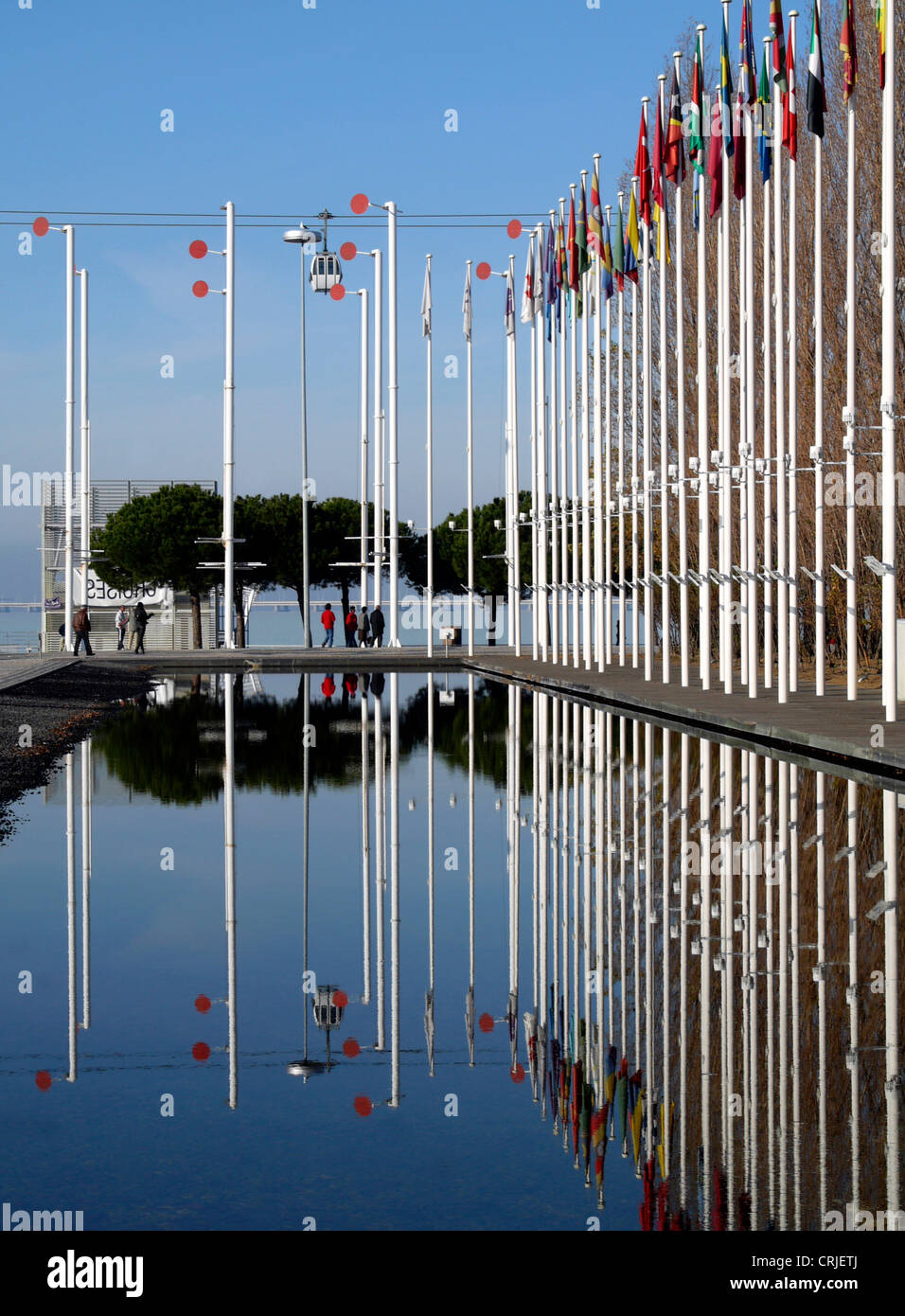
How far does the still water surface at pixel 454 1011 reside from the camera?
17.2 feet

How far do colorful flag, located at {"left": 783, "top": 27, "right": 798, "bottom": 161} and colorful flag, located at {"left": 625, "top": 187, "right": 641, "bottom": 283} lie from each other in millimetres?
7133

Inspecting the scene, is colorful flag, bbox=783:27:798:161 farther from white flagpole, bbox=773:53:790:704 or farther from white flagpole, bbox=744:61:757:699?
white flagpole, bbox=744:61:757:699

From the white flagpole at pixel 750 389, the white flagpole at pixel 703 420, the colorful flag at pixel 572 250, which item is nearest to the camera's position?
the white flagpole at pixel 750 389

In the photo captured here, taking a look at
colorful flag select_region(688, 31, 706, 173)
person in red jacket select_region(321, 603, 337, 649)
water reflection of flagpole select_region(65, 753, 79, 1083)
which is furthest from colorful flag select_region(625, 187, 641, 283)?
→ person in red jacket select_region(321, 603, 337, 649)

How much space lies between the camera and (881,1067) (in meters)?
6.41

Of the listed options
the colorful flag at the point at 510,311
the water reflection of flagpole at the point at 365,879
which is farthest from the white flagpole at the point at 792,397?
the colorful flag at the point at 510,311

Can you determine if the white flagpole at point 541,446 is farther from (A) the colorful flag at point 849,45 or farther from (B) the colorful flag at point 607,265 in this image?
(A) the colorful flag at point 849,45

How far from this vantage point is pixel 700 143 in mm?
28500

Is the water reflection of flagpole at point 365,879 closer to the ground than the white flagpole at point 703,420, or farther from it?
closer to the ground

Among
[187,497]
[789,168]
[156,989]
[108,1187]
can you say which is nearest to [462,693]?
[789,168]

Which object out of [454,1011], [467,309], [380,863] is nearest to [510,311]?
[467,309]

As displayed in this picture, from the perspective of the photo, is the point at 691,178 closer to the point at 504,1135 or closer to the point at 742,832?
the point at 742,832

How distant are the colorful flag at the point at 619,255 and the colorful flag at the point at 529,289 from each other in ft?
21.5
